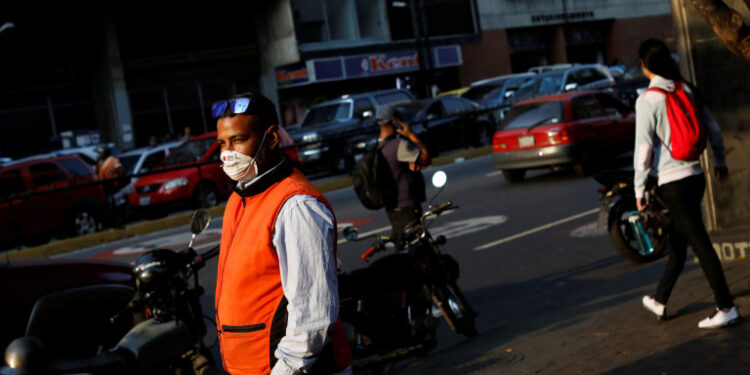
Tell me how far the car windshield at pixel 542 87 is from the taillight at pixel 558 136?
11.4 m

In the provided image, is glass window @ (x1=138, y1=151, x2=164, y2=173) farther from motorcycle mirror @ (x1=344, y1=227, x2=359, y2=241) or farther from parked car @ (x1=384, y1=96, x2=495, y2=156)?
motorcycle mirror @ (x1=344, y1=227, x2=359, y2=241)

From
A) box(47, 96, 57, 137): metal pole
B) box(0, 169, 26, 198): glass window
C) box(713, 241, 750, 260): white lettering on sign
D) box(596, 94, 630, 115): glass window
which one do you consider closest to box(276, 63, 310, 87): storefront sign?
box(47, 96, 57, 137): metal pole

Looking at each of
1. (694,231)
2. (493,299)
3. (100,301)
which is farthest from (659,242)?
(100,301)

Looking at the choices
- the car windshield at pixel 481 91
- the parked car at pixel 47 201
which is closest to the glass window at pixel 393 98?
the car windshield at pixel 481 91

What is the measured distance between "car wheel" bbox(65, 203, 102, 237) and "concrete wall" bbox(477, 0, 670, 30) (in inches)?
1380

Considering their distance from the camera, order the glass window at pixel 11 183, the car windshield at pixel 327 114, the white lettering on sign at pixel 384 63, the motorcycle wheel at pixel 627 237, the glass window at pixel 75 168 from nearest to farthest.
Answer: the motorcycle wheel at pixel 627 237, the glass window at pixel 11 183, the glass window at pixel 75 168, the car windshield at pixel 327 114, the white lettering on sign at pixel 384 63

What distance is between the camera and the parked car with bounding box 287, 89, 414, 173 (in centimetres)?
2172

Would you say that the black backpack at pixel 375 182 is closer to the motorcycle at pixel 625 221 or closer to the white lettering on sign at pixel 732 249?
the motorcycle at pixel 625 221

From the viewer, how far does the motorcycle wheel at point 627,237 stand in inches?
365

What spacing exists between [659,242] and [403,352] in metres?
4.01

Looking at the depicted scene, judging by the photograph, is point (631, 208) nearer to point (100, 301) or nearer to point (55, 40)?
point (100, 301)

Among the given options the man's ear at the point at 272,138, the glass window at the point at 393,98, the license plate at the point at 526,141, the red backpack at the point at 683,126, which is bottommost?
the license plate at the point at 526,141

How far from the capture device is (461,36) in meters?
46.3

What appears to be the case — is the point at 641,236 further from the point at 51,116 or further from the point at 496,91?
the point at 51,116
